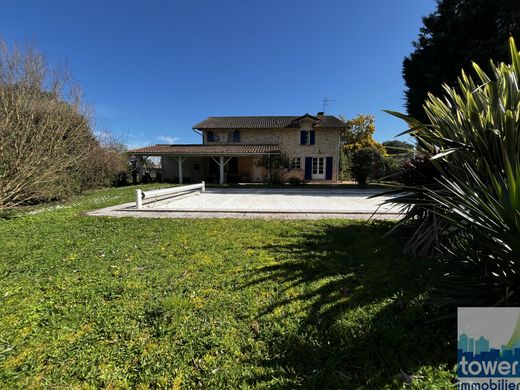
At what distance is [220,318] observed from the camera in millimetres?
2486

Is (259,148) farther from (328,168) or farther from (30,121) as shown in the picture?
(30,121)

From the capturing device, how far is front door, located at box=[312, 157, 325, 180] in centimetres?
2197

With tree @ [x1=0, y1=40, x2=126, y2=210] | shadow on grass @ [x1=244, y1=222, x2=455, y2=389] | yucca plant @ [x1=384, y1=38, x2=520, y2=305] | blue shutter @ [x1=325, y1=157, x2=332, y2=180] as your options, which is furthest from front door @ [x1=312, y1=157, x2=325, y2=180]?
yucca plant @ [x1=384, y1=38, x2=520, y2=305]

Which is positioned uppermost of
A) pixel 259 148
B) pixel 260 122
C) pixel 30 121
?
pixel 260 122

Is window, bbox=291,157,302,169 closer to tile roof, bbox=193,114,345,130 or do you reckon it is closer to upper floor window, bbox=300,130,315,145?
upper floor window, bbox=300,130,315,145

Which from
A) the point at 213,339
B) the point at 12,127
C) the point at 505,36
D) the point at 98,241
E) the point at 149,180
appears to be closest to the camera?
the point at 213,339

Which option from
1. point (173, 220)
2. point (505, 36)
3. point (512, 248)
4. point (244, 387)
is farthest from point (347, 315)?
point (505, 36)

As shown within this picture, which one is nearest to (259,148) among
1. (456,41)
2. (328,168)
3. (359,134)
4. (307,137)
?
(307,137)

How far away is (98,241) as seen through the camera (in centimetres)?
510

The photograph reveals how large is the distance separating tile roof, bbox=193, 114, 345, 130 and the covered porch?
263 cm

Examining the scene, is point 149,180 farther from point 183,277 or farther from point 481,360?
point 481,360

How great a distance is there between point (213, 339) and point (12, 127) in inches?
429

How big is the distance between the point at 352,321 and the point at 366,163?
63.3ft

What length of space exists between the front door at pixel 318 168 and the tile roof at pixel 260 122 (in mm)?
3174
